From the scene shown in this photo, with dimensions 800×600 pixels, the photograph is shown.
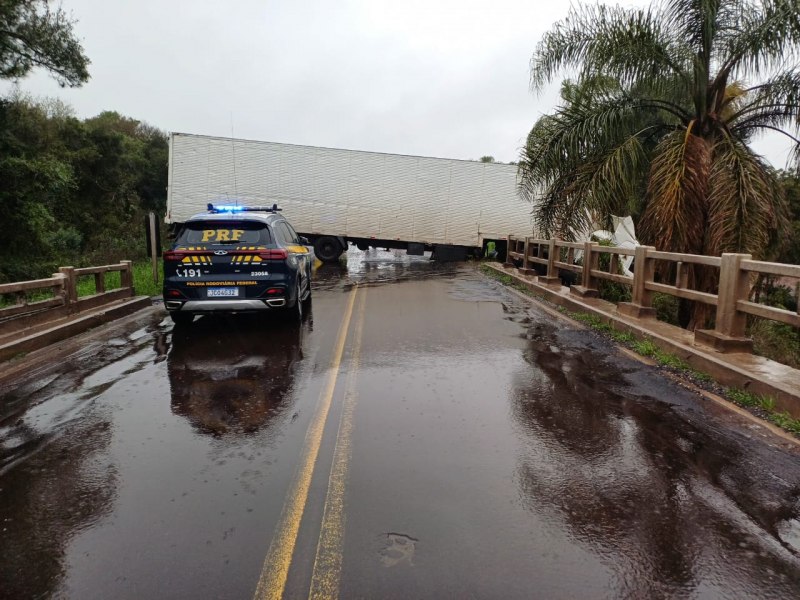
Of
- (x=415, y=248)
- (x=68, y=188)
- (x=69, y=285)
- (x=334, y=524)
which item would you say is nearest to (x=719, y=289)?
(x=334, y=524)

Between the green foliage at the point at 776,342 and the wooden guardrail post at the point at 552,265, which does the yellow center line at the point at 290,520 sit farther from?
the green foliage at the point at 776,342

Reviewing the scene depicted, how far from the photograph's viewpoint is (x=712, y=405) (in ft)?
18.4

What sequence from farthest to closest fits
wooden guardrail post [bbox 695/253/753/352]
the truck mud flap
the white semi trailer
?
1. the truck mud flap
2. the white semi trailer
3. wooden guardrail post [bbox 695/253/753/352]

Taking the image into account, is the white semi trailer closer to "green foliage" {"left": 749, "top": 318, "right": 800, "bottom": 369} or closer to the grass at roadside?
"green foliage" {"left": 749, "top": 318, "right": 800, "bottom": 369}

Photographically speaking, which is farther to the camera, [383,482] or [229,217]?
[229,217]

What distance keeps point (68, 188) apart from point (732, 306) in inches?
895

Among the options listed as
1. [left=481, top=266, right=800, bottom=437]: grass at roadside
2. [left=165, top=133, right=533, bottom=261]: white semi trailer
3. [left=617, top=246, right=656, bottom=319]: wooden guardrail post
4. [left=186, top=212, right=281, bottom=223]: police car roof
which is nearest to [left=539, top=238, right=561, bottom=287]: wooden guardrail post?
[left=481, top=266, right=800, bottom=437]: grass at roadside

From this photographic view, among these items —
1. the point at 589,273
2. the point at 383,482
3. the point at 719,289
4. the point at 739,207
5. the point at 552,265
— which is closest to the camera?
the point at 383,482

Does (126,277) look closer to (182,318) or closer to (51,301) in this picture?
(51,301)

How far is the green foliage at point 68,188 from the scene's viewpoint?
58.2ft

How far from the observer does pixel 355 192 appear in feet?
74.2

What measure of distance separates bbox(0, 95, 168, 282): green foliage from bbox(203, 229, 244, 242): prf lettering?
1225 cm

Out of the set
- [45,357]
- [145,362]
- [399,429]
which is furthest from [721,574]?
[45,357]

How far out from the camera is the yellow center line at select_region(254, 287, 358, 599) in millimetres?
2857
